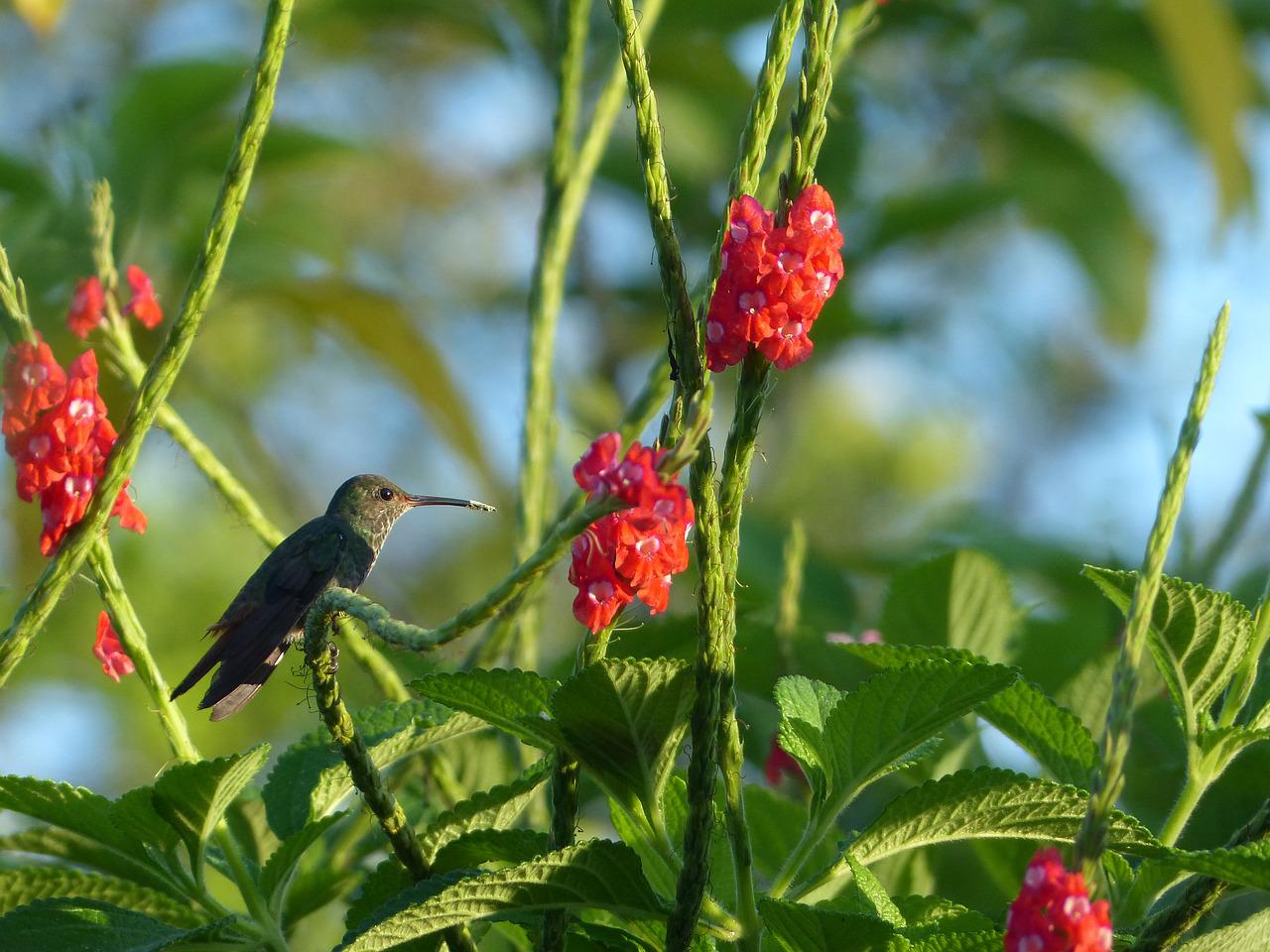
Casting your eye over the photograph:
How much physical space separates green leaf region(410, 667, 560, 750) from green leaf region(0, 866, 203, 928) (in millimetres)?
374

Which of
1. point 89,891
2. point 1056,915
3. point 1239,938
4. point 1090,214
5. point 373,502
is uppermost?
point 1090,214

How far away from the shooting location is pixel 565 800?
3.46 feet

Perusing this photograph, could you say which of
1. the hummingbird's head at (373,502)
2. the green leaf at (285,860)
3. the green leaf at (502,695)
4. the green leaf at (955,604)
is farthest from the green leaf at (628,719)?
the hummingbird's head at (373,502)

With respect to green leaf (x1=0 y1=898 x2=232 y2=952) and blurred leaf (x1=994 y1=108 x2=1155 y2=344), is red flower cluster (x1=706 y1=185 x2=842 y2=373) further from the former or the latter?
blurred leaf (x1=994 y1=108 x2=1155 y2=344)

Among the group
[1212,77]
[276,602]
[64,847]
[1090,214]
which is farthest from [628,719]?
[1090,214]

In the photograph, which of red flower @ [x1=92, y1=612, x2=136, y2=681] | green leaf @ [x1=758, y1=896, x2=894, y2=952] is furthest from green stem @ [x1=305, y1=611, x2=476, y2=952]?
red flower @ [x1=92, y1=612, x2=136, y2=681]

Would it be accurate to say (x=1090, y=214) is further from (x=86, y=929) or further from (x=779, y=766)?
(x=86, y=929)

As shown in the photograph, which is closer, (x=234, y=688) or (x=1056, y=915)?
(x=1056, y=915)

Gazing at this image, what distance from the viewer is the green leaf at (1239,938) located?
3.35 ft

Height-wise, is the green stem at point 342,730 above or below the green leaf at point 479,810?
above

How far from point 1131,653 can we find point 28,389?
912 millimetres

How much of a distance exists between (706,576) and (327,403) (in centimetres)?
750

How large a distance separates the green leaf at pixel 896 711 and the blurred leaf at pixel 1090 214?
13.1ft

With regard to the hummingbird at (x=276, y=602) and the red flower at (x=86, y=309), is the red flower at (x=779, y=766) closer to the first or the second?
the hummingbird at (x=276, y=602)
